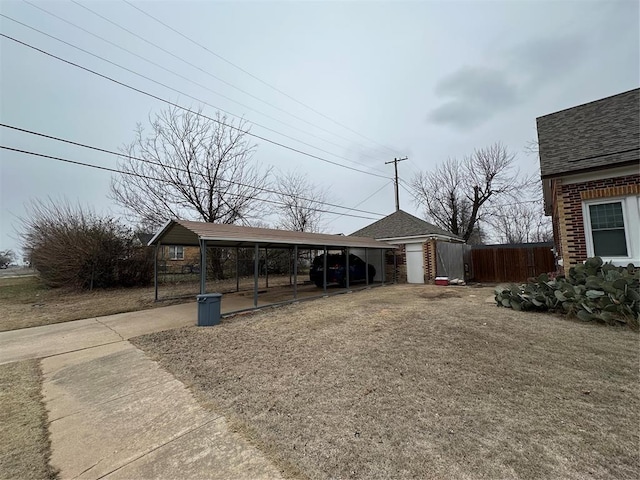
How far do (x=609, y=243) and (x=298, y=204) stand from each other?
19612mm

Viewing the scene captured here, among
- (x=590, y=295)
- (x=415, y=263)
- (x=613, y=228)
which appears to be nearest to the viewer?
(x=590, y=295)

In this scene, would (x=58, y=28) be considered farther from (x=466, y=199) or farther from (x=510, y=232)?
(x=510, y=232)

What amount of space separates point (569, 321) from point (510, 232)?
118 feet

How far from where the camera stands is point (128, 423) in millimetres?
2680

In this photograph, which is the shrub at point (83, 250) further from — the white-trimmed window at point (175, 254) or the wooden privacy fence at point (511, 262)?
the wooden privacy fence at point (511, 262)

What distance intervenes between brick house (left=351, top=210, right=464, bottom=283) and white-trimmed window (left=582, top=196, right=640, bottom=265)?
736 cm

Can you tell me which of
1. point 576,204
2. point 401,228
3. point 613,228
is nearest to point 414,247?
point 401,228

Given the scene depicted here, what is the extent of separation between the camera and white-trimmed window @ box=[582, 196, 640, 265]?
251 inches

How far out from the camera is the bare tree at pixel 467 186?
22141mm

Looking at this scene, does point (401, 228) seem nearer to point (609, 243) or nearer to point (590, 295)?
point (609, 243)

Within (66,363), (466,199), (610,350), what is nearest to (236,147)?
(66,363)

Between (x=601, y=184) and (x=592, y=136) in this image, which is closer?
(x=601, y=184)

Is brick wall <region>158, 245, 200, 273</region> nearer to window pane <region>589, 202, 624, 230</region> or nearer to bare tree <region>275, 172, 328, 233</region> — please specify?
bare tree <region>275, 172, 328, 233</region>

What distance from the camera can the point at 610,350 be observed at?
4.04m
